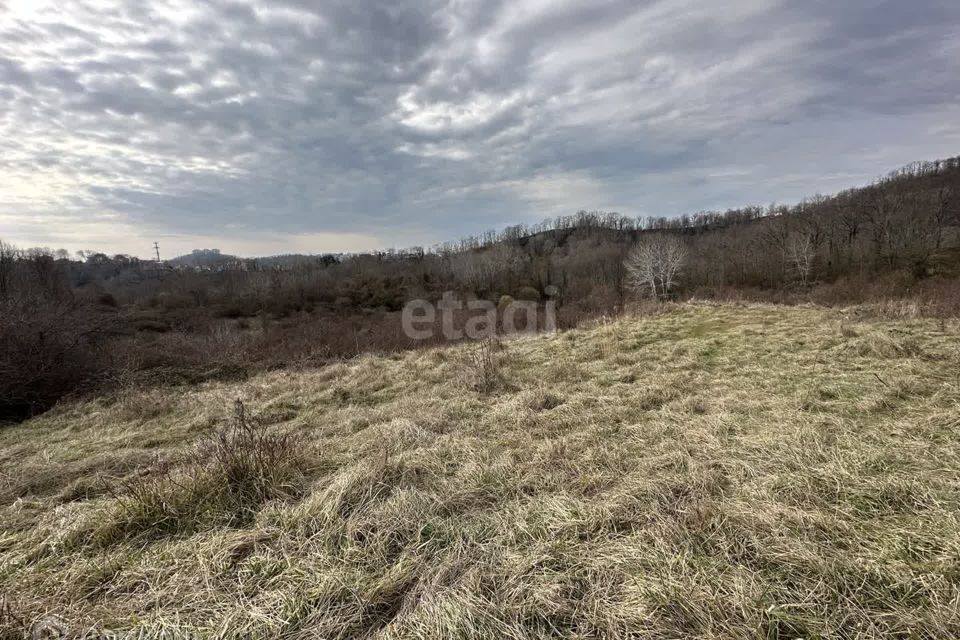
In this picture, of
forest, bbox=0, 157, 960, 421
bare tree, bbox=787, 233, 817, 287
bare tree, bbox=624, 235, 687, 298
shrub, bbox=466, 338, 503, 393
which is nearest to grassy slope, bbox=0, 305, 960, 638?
shrub, bbox=466, 338, 503, 393

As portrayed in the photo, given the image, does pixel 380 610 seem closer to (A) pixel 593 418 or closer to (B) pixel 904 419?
(A) pixel 593 418

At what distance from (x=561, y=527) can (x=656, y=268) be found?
48.2 m

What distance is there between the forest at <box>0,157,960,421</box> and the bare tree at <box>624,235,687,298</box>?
1.14 m

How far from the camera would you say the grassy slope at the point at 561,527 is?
180cm

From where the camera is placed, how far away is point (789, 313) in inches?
434

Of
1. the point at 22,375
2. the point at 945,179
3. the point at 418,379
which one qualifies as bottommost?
the point at 418,379

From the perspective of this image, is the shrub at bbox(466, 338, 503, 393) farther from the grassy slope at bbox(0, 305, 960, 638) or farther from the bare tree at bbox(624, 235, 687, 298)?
the bare tree at bbox(624, 235, 687, 298)

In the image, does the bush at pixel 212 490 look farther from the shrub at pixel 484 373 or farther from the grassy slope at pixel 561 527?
the shrub at pixel 484 373

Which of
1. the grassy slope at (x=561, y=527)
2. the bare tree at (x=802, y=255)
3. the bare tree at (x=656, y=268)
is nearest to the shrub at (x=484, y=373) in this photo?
the grassy slope at (x=561, y=527)

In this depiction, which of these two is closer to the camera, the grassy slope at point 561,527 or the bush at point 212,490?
the grassy slope at point 561,527

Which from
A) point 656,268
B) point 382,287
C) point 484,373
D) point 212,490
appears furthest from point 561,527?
point 382,287

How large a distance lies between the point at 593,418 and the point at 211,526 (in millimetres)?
3738

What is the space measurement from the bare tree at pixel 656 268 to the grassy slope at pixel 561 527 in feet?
136

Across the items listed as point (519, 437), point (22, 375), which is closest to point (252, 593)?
point (519, 437)
